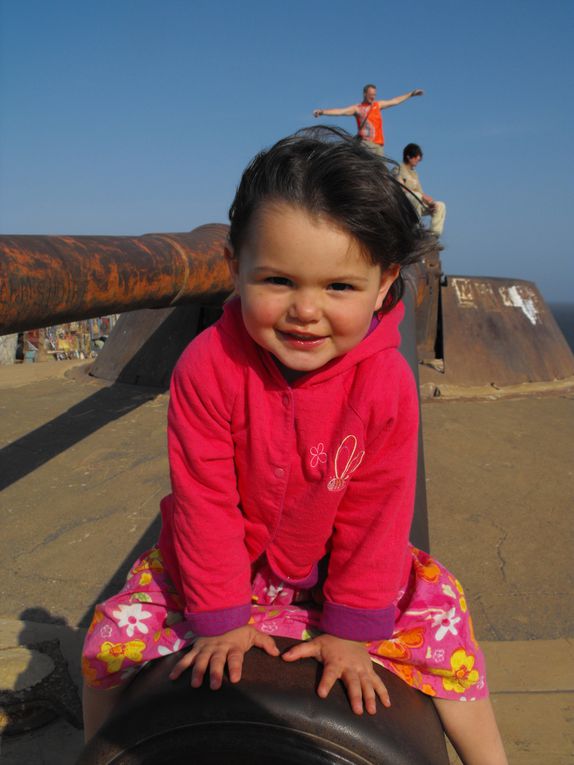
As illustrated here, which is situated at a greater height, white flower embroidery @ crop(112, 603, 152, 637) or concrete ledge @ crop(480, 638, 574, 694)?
white flower embroidery @ crop(112, 603, 152, 637)

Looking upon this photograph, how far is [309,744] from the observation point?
2.86ft

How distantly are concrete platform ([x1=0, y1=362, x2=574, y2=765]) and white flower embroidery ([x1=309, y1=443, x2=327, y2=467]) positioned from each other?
0.89m

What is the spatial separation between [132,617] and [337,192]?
738 mm

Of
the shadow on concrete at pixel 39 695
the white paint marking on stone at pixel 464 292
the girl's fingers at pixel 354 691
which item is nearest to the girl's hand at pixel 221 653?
the girl's fingers at pixel 354 691

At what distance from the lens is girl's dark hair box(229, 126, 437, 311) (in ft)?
3.79

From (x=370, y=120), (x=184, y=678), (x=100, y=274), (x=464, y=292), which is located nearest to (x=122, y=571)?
(x=100, y=274)

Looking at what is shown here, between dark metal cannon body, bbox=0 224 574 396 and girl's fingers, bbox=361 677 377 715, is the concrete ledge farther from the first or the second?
dark metal cannon body, bbox=0 224 574 396

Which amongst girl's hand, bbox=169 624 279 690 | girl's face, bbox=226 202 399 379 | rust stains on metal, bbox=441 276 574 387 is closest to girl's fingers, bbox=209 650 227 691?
girl's hand, bbox=169 624 279 690

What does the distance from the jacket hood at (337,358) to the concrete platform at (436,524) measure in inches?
39.0

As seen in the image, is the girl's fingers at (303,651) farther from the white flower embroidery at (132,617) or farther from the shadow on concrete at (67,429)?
the shadow on concrete at (67,429)

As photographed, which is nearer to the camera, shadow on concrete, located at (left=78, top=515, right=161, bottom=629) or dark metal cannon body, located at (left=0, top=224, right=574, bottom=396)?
dark metal cannon body, located at (left=0, top=224, right=574, bottom=396)

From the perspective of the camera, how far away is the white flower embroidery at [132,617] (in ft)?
3.99

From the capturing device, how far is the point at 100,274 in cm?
221

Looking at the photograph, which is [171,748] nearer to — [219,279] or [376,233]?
[376,233]
